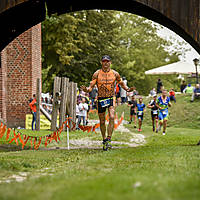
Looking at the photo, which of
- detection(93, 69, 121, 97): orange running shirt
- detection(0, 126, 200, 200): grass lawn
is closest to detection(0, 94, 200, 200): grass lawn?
detection(0, 126, 200, 200): grass lawn

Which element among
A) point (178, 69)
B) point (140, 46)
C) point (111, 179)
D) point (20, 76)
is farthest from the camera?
point (140, 46)

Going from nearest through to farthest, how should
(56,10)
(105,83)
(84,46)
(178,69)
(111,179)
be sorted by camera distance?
(111,179) → (105,83) → (56,10) → (84,46) → (178,69)

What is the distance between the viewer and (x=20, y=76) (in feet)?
66.0

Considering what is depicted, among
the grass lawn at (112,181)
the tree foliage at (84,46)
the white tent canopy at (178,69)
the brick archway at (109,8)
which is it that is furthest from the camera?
the white tent canopy at (178,69)

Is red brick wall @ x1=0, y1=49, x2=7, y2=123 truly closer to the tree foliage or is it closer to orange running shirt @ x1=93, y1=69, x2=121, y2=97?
the tree foliage

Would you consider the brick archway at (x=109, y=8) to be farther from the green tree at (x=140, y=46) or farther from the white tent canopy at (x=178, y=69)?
the green tree at (x=140, y=46)

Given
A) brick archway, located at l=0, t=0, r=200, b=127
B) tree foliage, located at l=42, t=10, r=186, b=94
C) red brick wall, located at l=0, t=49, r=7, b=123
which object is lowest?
red brick wall, located at l=0, t=49, r=7, b=123

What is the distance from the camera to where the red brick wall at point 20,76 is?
20.0 meters

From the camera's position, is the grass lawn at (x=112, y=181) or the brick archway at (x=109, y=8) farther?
the brick archway at (x=109, y=8)

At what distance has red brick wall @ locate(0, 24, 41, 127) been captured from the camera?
20.0m

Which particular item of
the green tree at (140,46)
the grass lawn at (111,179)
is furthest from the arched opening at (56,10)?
the green tree at (140,46)

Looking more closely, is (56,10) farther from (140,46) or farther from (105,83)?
(140,46)

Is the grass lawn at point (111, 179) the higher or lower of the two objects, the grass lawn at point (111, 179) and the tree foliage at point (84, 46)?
the lower

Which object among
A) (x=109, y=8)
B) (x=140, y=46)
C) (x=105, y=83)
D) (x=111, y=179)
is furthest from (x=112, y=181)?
(x=140, y=46)
